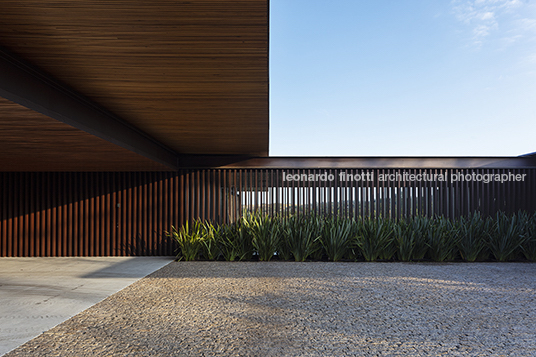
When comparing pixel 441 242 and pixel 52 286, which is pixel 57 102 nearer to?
pixel 52 286

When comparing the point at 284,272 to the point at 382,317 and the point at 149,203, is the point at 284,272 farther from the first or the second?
the point at 149,203

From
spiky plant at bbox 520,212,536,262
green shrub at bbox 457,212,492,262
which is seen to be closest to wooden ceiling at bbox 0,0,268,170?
green shrub at bbox 457,212,492,262

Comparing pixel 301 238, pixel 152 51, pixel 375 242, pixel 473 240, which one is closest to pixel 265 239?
pixel 301 238

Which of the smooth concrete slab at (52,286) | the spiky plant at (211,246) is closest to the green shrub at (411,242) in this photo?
the spiky plant at (211,246)

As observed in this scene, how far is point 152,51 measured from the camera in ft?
9.52

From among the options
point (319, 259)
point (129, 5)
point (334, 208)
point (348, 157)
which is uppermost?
point (129, 5)

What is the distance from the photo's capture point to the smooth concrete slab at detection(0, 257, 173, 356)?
9.84 feet

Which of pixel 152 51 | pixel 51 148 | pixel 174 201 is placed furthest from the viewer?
pixel 174 201

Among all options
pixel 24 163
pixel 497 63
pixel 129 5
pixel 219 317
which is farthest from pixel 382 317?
pixel 497 63

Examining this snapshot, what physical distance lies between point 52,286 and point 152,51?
3.40 metres

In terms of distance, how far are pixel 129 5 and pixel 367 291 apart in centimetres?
361

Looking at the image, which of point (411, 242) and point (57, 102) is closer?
point (57, 102)

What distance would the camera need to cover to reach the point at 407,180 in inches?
320

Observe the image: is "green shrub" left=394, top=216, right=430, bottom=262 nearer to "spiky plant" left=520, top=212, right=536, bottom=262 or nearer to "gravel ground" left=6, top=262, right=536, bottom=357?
"gravel ground" left=6, top=262, right=536, bottom=357
